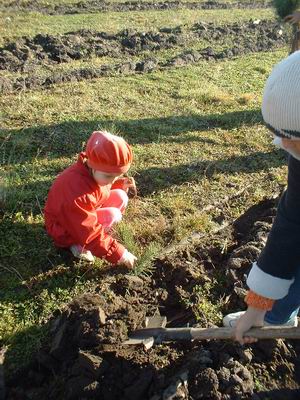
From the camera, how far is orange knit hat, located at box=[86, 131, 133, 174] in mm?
2975

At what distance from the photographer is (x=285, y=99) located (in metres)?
1.70

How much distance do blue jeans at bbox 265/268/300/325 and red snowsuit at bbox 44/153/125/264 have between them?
1047 mm

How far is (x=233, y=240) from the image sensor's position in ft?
12.4

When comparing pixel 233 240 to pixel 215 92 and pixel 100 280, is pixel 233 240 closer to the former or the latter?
pixel 100 280

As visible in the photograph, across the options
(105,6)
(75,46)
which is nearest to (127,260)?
(75,46)

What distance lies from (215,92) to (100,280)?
4212mm

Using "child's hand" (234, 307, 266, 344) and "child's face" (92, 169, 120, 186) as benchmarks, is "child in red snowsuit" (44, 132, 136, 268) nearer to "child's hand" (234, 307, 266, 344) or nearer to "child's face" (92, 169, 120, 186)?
"child's face" (92, 169, 120, 186)

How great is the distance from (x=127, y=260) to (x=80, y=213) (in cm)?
46

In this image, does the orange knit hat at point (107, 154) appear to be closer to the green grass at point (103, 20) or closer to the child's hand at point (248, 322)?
the child's hand at point (248, 322)

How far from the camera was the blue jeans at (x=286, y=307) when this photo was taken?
2.58 metres

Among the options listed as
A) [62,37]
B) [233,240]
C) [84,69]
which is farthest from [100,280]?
Result: [62,37]

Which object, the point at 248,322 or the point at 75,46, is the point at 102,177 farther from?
the point at 75,46

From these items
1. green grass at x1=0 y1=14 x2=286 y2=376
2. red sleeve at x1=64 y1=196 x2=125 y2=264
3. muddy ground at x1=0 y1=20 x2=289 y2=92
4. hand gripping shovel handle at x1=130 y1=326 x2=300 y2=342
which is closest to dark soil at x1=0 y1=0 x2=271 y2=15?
muddy ground at x1=0 y1=20 x2=289 y2=92

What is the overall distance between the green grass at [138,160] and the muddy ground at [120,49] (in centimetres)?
39
